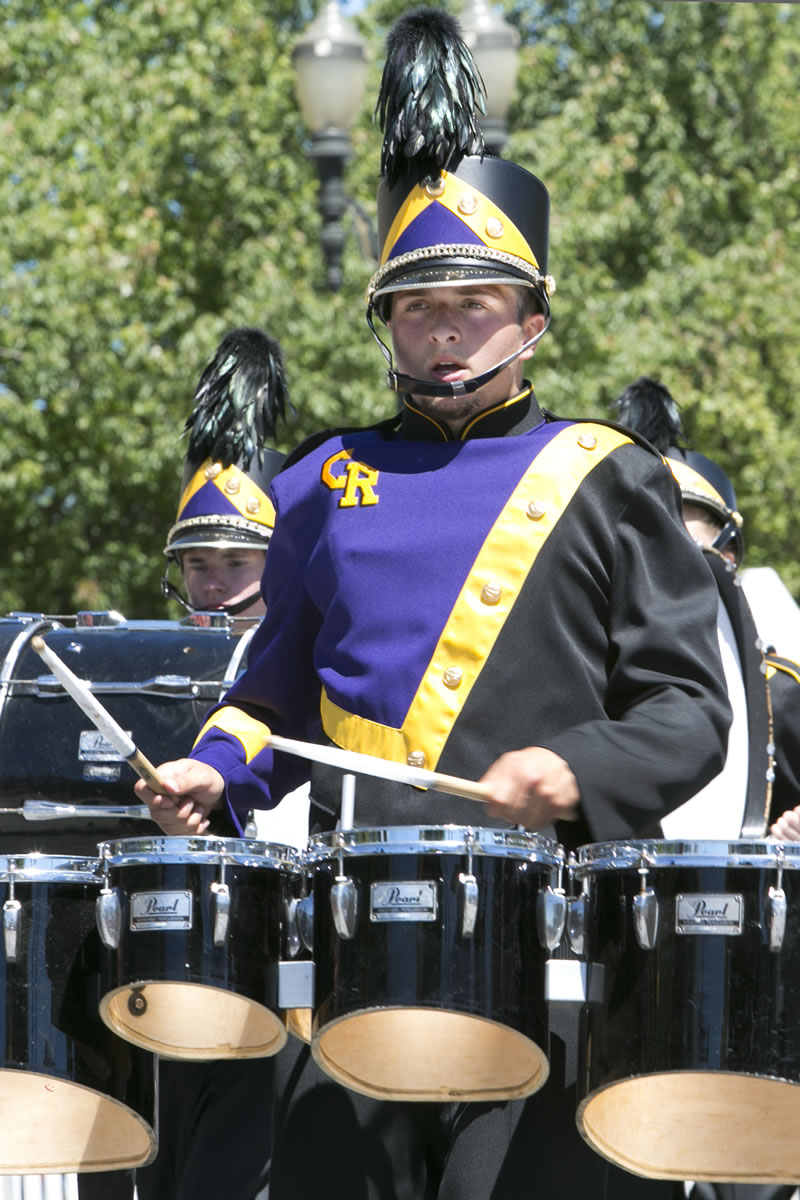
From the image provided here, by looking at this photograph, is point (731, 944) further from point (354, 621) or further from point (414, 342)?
point (414, 342)

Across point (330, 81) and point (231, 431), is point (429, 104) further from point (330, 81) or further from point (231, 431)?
point (330, 81)

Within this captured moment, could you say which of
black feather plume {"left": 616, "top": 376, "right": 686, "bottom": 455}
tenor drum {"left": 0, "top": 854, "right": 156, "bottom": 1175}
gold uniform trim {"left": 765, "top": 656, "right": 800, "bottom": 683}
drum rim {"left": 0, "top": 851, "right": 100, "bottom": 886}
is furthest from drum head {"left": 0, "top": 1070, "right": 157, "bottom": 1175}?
black feather plume {"left": 616, "top": 376, "right": 686, "bottom": 455}

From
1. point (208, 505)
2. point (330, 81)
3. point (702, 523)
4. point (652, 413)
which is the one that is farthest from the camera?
point (330, 81)

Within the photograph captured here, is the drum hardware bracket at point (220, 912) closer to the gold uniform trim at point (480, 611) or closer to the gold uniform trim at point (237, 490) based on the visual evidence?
the gold uniform trim at point (480, 611)

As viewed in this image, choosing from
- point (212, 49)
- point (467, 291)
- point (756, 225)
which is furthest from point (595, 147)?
point (467, 291)

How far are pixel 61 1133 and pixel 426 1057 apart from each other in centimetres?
77

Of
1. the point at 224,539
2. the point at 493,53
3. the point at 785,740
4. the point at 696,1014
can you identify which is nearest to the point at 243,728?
the point at 696,1014

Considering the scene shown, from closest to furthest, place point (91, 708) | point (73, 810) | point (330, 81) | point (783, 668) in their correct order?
point (91, 708)
point (73, 810)
point (783, 668)
point (330, 81)

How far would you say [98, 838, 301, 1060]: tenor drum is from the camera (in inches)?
123

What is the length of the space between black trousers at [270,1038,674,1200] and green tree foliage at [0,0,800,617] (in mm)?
10994

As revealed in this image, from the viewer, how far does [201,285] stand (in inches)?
626

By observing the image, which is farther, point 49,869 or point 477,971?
point 49,869

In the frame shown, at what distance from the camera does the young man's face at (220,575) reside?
22.0ft

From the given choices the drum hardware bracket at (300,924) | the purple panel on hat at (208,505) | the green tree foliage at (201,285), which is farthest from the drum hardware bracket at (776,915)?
the green tree foliage at (201,285)
